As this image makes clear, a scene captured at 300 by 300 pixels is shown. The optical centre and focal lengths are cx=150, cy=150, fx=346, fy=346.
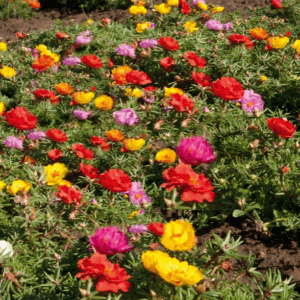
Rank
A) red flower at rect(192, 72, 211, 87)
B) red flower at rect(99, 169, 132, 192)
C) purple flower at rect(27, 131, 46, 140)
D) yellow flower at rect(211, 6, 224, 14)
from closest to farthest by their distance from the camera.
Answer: red flower at rect(99, 169, 132, 192) < purple flower at rect(27, 131, 46, 140) < red flower at rect(192, 72, 211, 87) < yellow flower at rect(211, 6, 224, 14)

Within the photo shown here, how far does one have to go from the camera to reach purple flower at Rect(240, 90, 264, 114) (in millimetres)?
3225

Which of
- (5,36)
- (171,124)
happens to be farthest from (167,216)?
(5,36)

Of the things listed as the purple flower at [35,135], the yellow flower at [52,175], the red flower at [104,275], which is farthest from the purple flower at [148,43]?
the red flower at [104,275]

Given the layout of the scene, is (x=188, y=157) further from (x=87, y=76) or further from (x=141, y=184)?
(x=87, y=76)

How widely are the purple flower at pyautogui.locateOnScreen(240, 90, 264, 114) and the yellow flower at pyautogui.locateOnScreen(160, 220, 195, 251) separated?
2.04 metres

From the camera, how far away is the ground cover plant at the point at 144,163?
1611 mm

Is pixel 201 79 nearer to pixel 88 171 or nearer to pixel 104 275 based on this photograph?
pixel 88 171

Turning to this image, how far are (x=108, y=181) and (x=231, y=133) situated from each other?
4.35 ft

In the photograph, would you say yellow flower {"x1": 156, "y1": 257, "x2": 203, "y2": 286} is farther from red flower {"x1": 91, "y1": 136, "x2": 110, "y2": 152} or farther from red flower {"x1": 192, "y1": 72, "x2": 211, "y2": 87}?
red flower {"x1": 192, "y1": 72, "x2": 211, "y2": 87}

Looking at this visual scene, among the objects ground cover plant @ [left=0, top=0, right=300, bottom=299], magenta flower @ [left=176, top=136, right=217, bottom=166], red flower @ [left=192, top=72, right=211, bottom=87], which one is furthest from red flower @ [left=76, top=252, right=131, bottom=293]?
red flower @ [left=192, top=72, right=211, bottom=87]

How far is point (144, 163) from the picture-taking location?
3.04 metres

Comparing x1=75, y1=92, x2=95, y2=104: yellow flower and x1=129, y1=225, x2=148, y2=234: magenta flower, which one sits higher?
x1=75, y1=92, x2=95, y2=104: yellow flower

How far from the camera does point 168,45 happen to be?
340 centimetres

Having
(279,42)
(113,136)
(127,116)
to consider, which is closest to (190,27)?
(279,42)
